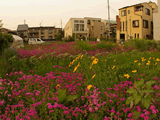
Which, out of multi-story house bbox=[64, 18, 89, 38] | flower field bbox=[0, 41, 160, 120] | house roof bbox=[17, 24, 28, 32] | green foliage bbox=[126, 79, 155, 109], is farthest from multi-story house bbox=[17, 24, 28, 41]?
green foliage bbox=[126, 79, 155, 109]

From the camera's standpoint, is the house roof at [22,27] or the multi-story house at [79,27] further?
the house roof at [22,27]

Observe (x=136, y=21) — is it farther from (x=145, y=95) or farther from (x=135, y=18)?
(x=145, y=95)

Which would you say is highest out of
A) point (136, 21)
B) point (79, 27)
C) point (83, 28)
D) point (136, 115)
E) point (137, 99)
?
point (79, 27)

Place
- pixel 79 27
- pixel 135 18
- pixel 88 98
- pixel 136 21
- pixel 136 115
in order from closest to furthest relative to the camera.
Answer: pixel 136 115, pixel 88 98, pixel 136 21, pixel 135 18, pixel 79 27

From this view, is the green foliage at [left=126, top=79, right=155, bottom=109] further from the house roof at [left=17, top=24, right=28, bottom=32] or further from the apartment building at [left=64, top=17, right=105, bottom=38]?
the house roof at [left=17, top=24, right=28, bottom=32]

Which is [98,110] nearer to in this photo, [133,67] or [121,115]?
[121,115]

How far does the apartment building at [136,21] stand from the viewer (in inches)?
1276

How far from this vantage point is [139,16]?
3241 centimetres

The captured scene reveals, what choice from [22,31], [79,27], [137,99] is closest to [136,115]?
[137,99]

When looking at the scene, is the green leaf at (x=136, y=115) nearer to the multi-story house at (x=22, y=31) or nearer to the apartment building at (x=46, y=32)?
the apartment building at (x=46, y=32)

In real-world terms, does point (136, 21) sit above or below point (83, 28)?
below

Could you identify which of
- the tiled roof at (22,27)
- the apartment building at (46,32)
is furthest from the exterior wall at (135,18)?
the tiled roof at (22,27)

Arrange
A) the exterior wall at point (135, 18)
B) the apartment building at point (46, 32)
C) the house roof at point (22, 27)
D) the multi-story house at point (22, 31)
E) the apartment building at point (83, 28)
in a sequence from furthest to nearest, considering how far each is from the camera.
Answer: the apartment building at point (46, 32)
the house roof at point (22, 27)
the multi-story house at point (22, 31)
the apartment building at point (83, 28)
the exterior wall at point (135, 18)

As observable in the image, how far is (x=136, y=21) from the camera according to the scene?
33.4 metres
